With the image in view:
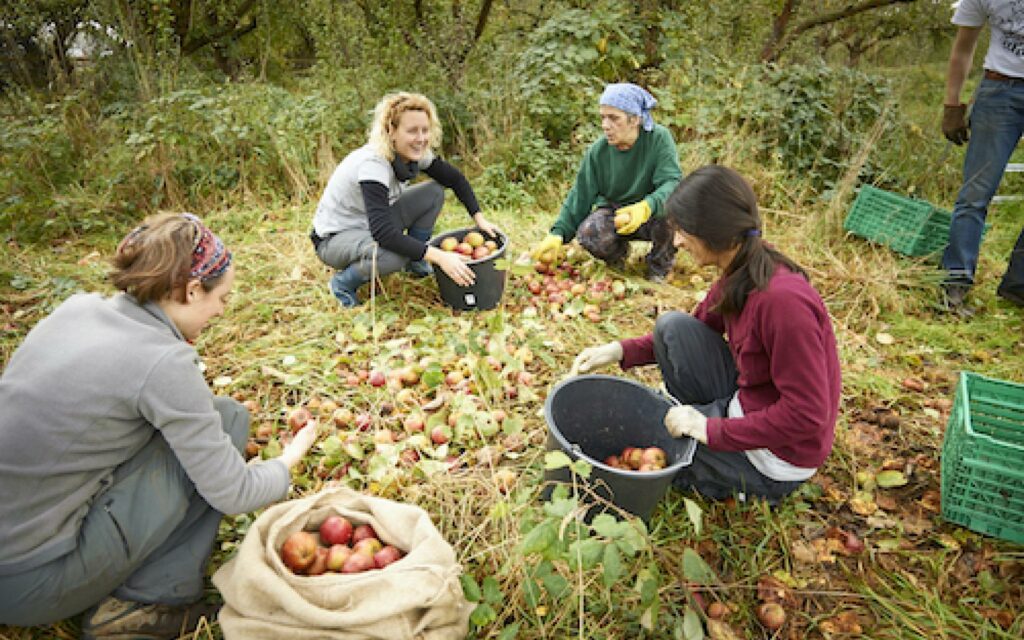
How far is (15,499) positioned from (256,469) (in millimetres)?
498

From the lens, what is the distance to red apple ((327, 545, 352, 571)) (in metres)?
1.61

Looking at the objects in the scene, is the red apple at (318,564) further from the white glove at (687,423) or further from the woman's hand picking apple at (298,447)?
the white glove at (687,423)

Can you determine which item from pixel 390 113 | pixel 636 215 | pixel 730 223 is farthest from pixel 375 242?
pixel 730 223

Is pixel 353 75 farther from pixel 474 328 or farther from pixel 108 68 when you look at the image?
pixel 474 328

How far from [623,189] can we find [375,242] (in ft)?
4.94

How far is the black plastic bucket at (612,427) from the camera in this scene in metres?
1.72

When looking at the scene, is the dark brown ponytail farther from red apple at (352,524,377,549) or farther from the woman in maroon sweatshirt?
red apple at (352,524,377,549)

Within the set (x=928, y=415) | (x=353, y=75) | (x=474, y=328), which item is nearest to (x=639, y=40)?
(x=353, y=75)

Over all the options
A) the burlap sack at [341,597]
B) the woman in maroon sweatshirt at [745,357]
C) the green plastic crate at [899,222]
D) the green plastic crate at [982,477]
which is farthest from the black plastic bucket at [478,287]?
the green plastic crate at [899,222]

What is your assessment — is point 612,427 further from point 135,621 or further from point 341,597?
point 135,621

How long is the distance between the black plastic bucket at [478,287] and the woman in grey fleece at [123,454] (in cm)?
159

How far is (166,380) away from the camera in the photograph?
1320mm

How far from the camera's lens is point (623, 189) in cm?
350

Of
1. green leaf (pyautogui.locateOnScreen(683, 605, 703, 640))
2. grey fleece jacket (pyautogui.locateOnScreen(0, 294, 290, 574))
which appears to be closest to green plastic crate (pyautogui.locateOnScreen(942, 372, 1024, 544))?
green leaf (pyautogui.locateOnScreen(683, 605, 703, 640))
